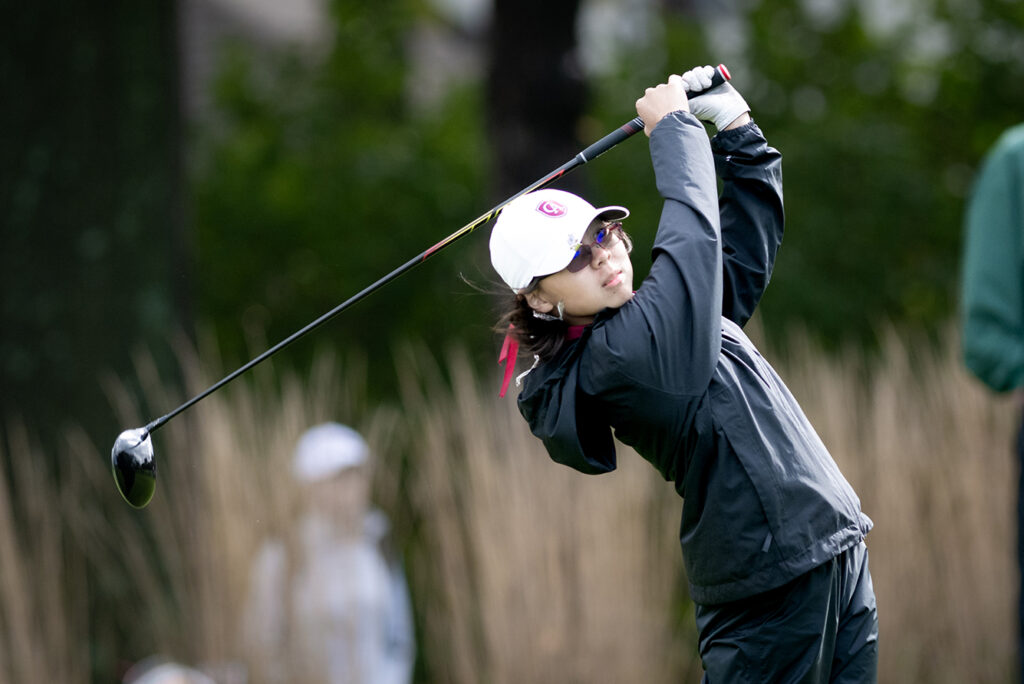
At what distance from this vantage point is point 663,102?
212 centimetres

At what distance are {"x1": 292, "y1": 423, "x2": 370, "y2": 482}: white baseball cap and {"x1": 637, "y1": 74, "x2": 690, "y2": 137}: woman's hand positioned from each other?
5.77 feet

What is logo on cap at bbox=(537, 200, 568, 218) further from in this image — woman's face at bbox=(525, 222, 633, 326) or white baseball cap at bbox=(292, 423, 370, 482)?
white baseball cap at bbox=(292, 423, 370, 482)

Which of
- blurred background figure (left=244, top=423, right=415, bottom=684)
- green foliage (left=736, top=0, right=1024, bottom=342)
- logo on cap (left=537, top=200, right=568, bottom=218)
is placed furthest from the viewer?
green foliage (left=736, top=0, right=1024, bottom=342)

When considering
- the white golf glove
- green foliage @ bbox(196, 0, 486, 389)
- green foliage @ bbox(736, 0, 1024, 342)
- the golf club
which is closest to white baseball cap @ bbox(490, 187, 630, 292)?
the golf club

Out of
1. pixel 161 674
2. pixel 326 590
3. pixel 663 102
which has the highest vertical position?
pixel 663 102

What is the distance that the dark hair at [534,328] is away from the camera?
2.11 m

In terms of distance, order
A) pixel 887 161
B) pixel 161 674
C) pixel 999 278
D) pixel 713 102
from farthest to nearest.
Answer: pixel 887 161 < pixel 999 278 < pixel 161 674 < pixel 713 102

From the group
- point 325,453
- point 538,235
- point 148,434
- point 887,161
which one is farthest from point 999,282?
point 887,161

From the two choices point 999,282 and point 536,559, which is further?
point 536,559

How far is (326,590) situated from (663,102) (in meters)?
2.00

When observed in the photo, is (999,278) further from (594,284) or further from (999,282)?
(594,284)

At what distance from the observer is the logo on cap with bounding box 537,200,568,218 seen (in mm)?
2049

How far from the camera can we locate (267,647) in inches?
137

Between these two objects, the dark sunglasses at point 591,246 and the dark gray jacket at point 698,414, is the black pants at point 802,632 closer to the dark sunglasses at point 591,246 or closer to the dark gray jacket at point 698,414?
the dark gray jacket at point 698,414
